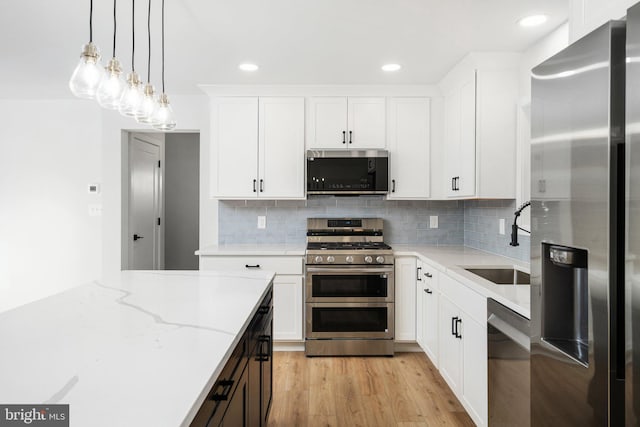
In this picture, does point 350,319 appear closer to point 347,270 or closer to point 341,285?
point 341,285

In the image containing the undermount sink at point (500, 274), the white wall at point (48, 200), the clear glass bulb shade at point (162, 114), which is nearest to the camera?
the clear glass bulb shade at point (162, 114)

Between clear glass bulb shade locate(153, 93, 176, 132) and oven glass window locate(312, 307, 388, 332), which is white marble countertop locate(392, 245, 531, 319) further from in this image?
clear glass bulb shade locate(153, 93, 176, 132)

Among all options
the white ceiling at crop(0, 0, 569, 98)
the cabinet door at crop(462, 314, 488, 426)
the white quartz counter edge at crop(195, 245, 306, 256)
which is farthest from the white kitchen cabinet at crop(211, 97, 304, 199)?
the cabinet door at crop(462, 314, 488, 426)

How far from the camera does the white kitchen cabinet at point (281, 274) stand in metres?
3.40

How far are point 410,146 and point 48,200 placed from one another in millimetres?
3660

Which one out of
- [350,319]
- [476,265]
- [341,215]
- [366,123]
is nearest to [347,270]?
[350,319]

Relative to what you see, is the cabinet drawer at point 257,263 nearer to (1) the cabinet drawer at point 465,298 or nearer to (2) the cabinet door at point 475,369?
(1) the cabinet drawer at point 465,298

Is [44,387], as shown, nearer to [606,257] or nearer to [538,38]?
[606,257]

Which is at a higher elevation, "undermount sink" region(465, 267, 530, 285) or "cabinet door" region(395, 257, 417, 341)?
"undermount sink" region(465, 267, 530, 285)

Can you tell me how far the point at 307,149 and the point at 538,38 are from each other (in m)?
1.89

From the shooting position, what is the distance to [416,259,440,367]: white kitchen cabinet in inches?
114

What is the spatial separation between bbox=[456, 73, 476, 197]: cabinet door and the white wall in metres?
3.49

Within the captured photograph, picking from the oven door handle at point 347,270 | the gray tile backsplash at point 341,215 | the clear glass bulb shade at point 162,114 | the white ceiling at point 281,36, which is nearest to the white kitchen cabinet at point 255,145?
the white ceiling at point 281,36

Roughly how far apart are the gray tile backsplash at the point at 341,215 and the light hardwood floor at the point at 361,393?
1122mm
